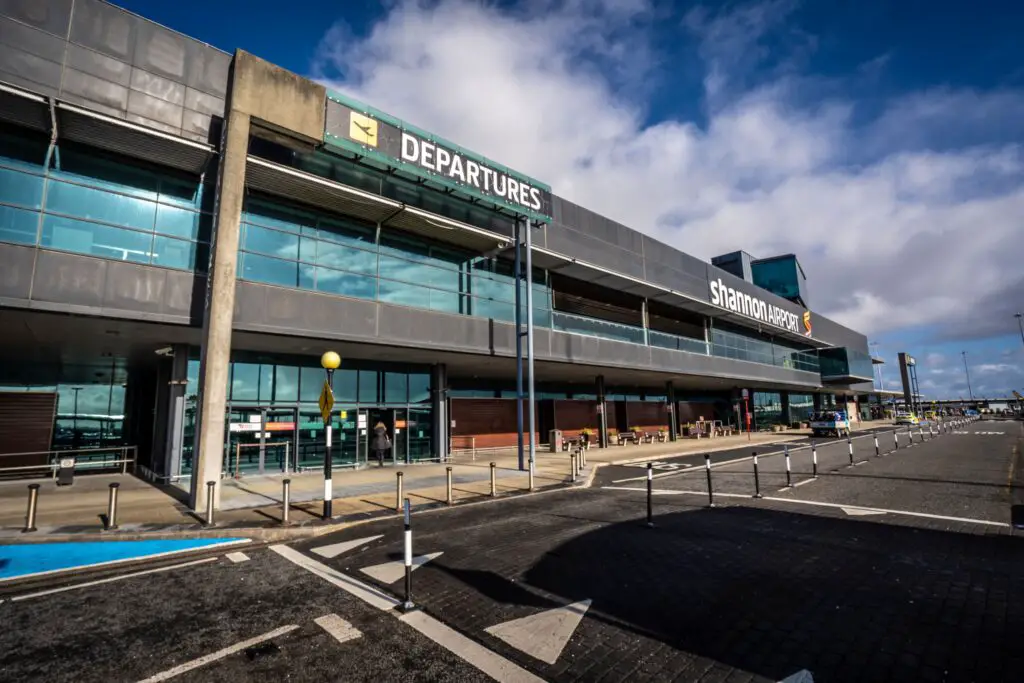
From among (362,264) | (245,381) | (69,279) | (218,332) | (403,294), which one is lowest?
(245,381)

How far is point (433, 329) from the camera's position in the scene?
18.2 metres

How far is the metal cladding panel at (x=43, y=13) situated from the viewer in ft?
37.2

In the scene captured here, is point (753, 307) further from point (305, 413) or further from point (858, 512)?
point (305, 413)

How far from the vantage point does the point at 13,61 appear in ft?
36.8

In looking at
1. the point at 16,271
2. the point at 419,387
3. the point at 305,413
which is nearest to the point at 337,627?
the point at 16,271

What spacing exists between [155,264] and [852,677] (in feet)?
51.7

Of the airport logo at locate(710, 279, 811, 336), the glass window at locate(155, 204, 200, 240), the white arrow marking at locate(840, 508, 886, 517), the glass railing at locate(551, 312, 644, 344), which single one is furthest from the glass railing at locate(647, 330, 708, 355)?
the glass window at locate(155, 204, 200, 240)

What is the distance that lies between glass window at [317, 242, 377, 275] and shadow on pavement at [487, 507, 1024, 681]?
1242 cm

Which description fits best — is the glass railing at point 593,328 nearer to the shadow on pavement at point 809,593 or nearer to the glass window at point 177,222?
the glass window at point 177,222

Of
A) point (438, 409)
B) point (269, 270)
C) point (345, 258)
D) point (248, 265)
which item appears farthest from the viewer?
point (438, 409)

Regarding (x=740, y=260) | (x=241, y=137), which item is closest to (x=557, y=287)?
(x=241, y=137)

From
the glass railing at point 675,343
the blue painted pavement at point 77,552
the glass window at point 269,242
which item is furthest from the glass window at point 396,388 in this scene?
the glass railing at point 675,343

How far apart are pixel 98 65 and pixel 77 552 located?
38.4ft

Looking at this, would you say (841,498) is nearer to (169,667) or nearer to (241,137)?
(169,667)
